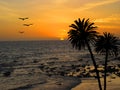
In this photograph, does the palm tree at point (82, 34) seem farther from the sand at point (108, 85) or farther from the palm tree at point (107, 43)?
the sand at point (108, 85)

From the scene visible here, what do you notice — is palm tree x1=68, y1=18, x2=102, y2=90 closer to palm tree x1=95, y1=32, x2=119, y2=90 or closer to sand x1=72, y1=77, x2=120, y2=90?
palm tree x1=95, y1=32, x2=119, y2=90

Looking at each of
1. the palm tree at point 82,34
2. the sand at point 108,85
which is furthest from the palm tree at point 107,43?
the sand at point 108,85

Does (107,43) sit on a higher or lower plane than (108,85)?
higher

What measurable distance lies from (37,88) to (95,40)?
2831 centimetres

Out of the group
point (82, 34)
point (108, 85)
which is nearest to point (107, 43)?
point (82, 34)

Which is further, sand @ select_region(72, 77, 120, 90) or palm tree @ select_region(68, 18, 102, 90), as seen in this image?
sand @ select_region(72, 77, 120, 90)

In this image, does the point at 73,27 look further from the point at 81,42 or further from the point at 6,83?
the point at 6,83

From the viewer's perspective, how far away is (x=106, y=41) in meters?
53.6

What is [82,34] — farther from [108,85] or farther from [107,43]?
[108,85]

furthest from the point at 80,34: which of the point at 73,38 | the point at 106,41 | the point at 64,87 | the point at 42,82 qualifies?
the point at 42,82

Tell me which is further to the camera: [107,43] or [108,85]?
[108,85]

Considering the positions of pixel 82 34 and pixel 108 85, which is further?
pixel 108 85

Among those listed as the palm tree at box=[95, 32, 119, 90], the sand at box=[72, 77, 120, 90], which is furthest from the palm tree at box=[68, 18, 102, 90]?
the sand at box=[72, 77, 120, 90]

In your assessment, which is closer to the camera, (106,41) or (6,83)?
(106,41)
